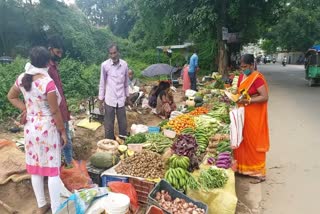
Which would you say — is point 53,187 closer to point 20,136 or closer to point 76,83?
point 20,136

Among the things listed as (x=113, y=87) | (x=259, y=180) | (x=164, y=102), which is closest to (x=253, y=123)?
(x=259, y=180)

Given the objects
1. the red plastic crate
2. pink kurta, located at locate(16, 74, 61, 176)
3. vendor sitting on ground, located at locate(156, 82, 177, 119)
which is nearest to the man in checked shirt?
the red plastic crate

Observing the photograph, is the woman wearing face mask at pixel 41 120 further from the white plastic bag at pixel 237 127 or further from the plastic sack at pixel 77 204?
the white plastic bag at pixel 237 127

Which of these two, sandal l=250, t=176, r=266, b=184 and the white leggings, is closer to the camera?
the white leggings

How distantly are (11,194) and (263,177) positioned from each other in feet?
12.3

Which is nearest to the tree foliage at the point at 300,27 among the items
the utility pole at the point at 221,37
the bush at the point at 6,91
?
the utility pole at the point at 221,37

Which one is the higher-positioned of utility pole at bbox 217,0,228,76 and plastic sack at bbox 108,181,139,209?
utility pole at bbox 217,0,228,76

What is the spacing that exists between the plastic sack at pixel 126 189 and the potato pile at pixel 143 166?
0.27 meters

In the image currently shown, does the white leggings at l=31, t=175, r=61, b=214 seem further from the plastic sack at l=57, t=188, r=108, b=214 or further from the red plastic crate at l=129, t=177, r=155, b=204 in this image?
the red plastic crate at l=129, t=177, r=155, b=204

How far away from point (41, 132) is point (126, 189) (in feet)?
4.00

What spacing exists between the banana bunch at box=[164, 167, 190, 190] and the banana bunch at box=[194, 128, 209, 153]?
1191 millimetres

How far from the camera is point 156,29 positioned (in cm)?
2119

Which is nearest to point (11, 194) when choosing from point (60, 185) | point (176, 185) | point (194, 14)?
point (60, 185)

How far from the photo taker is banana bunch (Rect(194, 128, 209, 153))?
5168 millimetres
